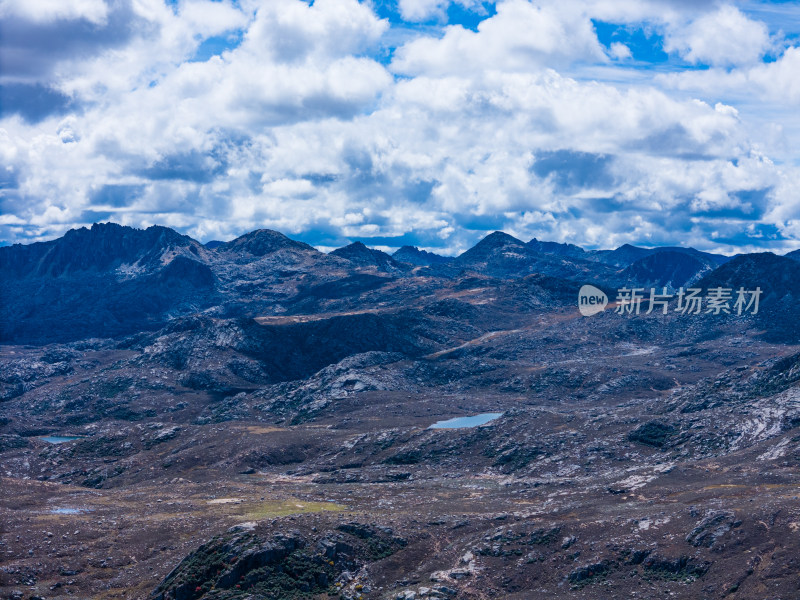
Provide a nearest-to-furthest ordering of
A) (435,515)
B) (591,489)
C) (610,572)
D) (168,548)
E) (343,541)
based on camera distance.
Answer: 1. (610,572)
2. (343,541)
3. (168,548)
4. (435,515)
5. (591,489)

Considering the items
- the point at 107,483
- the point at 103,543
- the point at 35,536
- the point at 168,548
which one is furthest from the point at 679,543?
the point at 107,483

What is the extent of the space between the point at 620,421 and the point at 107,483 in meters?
135

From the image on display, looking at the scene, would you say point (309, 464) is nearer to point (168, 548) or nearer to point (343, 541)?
point (168, 548)

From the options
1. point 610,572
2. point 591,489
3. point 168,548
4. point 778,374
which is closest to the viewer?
point 610,572

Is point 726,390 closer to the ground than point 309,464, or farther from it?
farther from it

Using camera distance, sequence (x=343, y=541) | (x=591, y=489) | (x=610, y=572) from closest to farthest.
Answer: (x=610, y=572), (x=343, y=541), (x=591, y=489)

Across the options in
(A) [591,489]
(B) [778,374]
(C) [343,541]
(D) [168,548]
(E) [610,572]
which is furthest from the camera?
(B) [778,374]

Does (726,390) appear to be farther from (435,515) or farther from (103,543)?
(103,543)

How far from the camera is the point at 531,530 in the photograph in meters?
98.9

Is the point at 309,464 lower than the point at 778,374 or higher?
lower

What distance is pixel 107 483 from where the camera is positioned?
187 metres

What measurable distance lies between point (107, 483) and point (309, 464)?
175 ft

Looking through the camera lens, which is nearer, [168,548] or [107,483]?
[168,548]

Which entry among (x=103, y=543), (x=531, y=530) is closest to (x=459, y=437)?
(x=531, y=530)
